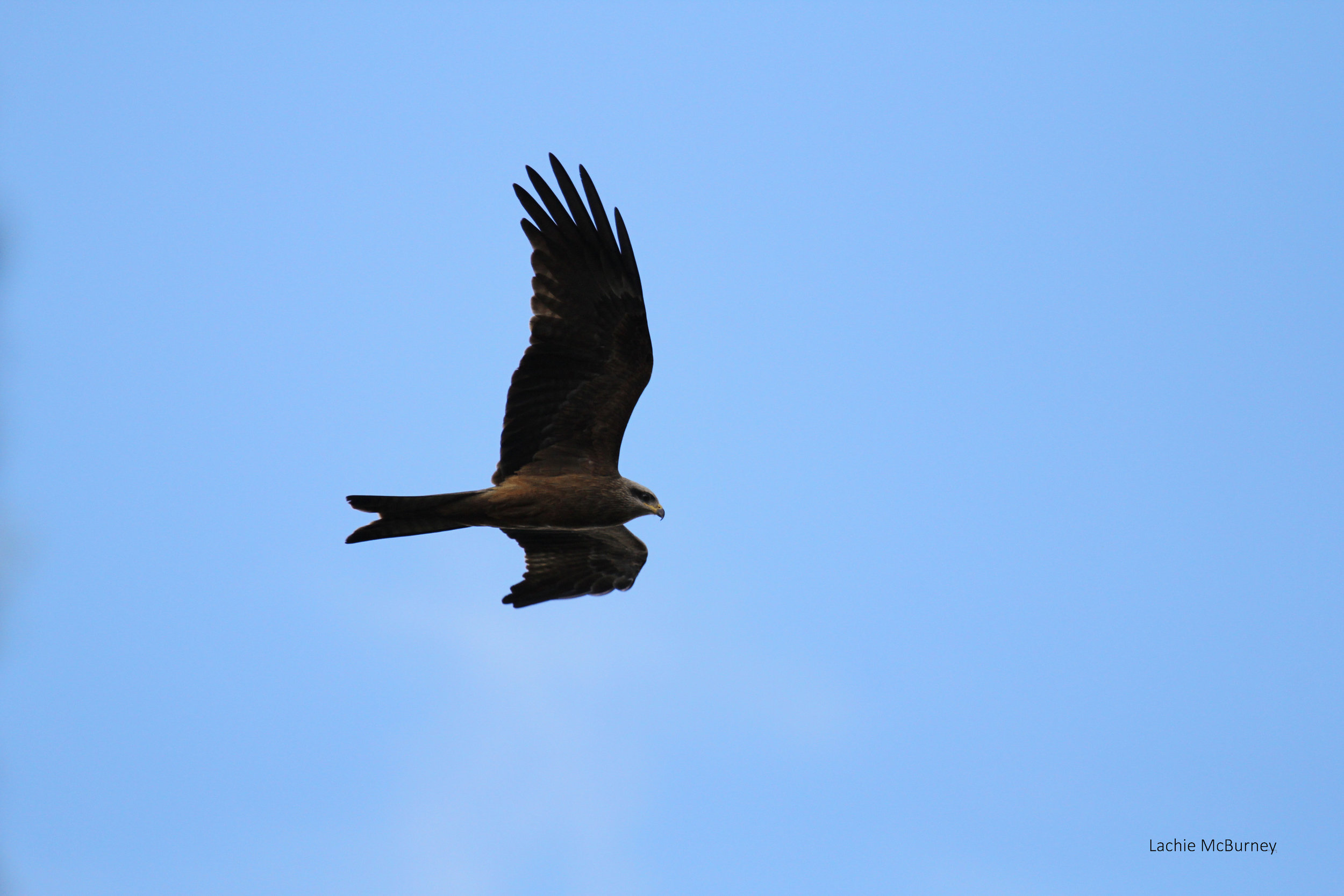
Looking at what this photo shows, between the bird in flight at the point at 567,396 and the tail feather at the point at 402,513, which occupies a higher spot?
the bird in flight at the point at 567,396

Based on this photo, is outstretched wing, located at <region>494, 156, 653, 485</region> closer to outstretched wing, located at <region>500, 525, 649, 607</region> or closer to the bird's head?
the bird's head

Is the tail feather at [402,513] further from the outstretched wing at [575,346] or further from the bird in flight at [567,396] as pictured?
the outstretched wing at [575,346]

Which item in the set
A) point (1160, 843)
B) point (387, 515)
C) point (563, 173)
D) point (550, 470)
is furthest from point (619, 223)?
point (1160, 843)

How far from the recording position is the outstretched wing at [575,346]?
32.8ft

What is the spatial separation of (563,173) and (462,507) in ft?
10.2

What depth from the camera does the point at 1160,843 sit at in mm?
12438

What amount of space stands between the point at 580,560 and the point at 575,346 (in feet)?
8.65

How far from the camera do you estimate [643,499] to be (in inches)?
417

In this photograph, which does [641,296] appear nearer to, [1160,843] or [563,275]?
[563,275]

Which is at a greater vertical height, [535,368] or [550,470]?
[535,368]

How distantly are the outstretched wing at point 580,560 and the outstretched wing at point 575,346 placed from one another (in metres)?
1.34

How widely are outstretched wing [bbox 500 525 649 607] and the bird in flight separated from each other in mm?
765

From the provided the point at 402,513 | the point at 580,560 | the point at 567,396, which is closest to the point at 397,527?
the point at 402,513

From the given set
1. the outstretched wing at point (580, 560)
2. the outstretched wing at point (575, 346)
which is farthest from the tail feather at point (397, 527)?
the outstretched wing at point (580, 560)
